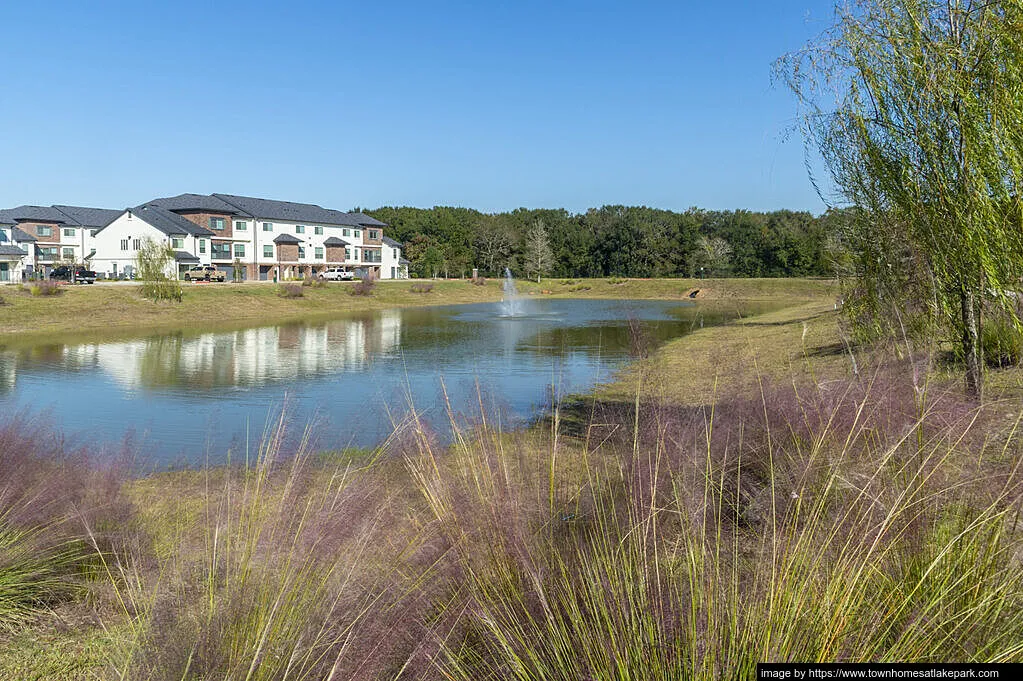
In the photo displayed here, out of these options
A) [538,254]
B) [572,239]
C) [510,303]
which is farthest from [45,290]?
[572,239]

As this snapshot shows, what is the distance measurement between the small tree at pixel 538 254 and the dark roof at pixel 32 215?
156 ft

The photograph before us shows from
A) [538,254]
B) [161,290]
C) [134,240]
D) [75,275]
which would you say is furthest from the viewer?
[538,254]

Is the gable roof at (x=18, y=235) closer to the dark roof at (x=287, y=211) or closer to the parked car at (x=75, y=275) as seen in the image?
the parked car at (x=75, y=275)

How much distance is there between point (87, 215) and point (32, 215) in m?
6.06

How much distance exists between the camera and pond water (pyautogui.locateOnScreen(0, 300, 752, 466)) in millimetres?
8039

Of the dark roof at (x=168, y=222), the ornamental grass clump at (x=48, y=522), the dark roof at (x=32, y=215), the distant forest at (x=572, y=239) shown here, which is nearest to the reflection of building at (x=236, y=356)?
the ornamental grass clump at (x=48, y=522)

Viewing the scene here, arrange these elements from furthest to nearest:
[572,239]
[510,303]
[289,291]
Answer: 1. [572,239]
2. [510,303]
3. [289,291]

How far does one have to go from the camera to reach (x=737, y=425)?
220 inches

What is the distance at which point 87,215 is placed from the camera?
74.6 m

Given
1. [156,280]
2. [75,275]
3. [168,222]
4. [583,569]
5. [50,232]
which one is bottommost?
[583,569]

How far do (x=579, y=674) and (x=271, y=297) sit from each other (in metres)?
49.3

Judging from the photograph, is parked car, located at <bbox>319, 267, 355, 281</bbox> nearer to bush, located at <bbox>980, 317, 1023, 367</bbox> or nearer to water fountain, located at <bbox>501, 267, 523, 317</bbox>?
water fountain, located at <bbox>501, 267, 523, 317</bbox>

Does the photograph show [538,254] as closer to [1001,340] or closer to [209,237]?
[209,237]

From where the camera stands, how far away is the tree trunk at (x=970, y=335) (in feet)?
23.1
